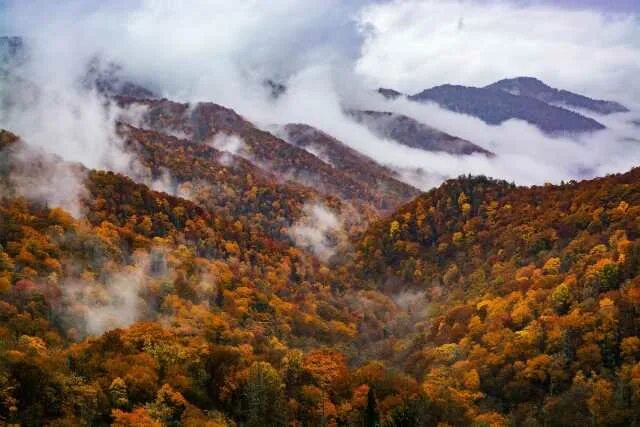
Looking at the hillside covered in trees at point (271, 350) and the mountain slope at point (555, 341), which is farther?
the mountain slope at point (555, 341)

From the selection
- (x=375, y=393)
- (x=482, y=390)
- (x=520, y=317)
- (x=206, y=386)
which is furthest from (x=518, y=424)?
(x=206, y=386)

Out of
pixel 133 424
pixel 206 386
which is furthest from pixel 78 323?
pixel 133 424

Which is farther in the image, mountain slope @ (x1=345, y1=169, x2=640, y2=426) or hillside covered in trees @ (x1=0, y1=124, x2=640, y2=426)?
mountain slope @ (x1=345, y1=169, x2=640, y2=426)

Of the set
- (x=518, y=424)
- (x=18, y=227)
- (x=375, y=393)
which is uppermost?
(x=18, y=227)

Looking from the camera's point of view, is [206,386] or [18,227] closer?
[206,386]

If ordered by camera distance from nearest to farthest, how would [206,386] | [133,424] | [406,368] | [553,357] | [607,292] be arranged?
[133,424], [206,386], [553,357], [607,292], [406,368]

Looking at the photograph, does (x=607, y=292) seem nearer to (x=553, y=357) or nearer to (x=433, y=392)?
(x=553, y=357)

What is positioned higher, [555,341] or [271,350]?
[271,350]

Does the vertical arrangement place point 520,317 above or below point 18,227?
below

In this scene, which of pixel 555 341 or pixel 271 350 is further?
pixel 271 350

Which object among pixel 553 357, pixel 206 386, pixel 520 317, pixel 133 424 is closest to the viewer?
pixel 133 424
